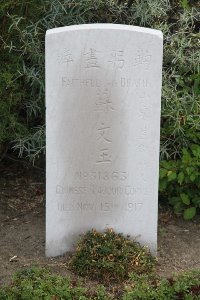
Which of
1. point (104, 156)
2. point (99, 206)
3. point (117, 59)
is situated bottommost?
point (99, 206)

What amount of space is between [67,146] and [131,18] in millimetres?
1604

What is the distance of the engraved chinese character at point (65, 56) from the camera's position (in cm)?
402

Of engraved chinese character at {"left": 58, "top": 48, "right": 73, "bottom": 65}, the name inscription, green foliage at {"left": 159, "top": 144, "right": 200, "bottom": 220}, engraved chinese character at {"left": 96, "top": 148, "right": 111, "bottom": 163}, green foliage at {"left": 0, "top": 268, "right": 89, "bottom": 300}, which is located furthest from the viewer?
green foliage at {"left": 159, "top": 144, "right": 200, "bottom": 220}

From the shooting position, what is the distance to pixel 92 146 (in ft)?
13.9

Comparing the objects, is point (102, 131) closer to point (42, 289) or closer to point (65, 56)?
point (65, 56)

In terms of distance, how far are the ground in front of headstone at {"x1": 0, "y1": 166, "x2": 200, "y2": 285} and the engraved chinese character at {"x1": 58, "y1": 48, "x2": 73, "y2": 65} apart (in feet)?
4.30

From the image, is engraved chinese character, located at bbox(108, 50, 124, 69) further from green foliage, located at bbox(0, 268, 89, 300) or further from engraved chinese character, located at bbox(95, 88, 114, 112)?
green foliage, located at bbox(0, 268, 89, 300)

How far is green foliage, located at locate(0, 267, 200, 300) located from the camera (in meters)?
3.89

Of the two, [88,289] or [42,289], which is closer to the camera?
[42,289]

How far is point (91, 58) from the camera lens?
4047 millimetres

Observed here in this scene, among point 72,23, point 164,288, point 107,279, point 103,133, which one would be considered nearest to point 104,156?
point 103,133

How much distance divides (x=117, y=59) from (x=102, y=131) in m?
0.47

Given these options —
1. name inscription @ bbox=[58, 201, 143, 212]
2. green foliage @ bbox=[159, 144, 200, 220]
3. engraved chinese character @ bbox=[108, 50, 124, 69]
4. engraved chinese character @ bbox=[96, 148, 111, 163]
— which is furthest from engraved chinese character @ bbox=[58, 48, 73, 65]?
green foliage @ bbox=[159, 144, 200, 220]

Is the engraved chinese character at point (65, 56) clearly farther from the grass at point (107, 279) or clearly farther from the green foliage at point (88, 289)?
the green foliage at point (88, 289)
